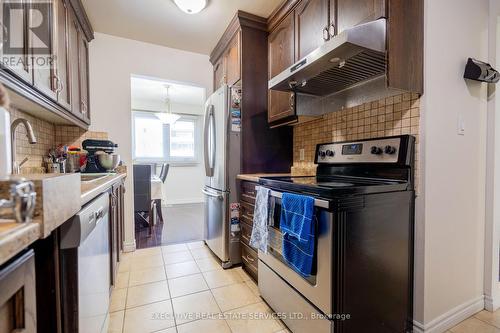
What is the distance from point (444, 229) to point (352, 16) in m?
1.37

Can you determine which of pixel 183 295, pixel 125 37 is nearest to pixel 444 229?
pixel 183 295

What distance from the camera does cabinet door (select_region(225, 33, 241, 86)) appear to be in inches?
93.4

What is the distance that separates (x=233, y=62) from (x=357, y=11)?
4.55 ft

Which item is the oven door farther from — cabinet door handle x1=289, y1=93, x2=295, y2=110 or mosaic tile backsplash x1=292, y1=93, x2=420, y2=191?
cabinet door handle x1=289, y1=93, x2=295, y2=110

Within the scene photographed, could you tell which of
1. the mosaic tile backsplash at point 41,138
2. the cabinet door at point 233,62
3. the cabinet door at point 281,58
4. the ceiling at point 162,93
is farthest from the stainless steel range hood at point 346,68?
the ceiling at point 162,93

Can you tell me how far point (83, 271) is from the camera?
0.87m

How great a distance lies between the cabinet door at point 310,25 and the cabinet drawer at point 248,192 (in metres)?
1.13

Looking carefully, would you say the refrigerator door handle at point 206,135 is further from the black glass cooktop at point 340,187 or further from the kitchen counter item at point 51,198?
the kitchen counter item at point 51,198

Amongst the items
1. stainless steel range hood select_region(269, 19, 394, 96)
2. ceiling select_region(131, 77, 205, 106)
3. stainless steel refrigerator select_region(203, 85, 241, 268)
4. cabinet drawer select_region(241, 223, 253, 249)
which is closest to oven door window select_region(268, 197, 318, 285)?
cabinet drawer select_region(241, 223, 253, 249)

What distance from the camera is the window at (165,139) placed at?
561 cm

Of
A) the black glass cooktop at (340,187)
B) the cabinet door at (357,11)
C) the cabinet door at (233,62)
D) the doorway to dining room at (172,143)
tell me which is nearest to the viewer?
the black glass cooktop at (340,187)

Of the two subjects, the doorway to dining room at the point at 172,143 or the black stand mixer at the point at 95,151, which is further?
the doorway to dining room at the point at 172,143

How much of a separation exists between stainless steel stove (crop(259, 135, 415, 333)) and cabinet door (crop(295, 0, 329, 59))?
832mm

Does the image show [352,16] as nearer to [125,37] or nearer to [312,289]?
[312,289]
